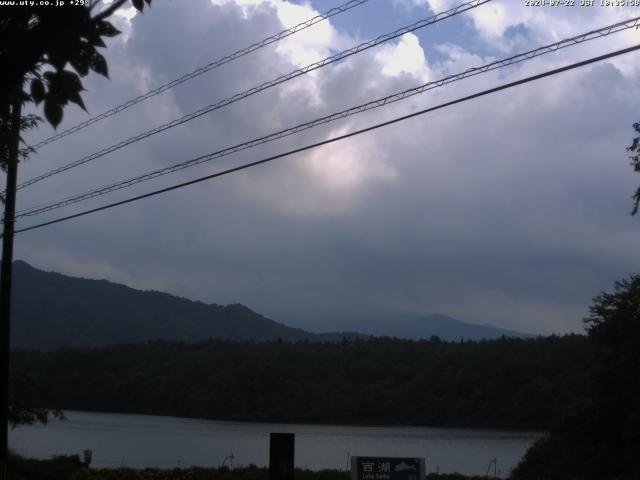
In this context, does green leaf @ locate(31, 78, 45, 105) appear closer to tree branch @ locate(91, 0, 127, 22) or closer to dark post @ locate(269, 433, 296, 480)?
tree branch @ locate(91, 0, 127, 22)

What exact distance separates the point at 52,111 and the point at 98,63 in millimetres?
491

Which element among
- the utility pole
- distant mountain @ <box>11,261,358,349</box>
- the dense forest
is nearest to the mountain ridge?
distant mountain @ <box>11,261,358,349</box>

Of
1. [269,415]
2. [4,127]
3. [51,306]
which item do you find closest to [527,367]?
[269,415]

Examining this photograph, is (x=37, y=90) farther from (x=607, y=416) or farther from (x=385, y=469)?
(x=607, y=416)

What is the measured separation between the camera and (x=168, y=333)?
182250 millimetres

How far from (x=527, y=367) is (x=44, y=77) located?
185ft

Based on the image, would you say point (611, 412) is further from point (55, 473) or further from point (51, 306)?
point (51, 306)

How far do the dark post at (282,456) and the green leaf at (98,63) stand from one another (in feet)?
37.0

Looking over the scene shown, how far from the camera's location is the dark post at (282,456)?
15.7m

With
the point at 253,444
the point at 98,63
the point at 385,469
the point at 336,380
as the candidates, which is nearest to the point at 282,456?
the point at 385,469

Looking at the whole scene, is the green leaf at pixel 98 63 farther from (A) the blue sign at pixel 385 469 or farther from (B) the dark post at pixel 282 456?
(B) the dark post at pixel 282 456

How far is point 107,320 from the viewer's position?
18262 centimetres

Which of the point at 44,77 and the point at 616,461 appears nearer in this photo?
the point at 44,77

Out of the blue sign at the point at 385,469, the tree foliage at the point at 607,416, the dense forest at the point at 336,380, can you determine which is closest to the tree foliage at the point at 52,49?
the blue sign at the point at 385,469
